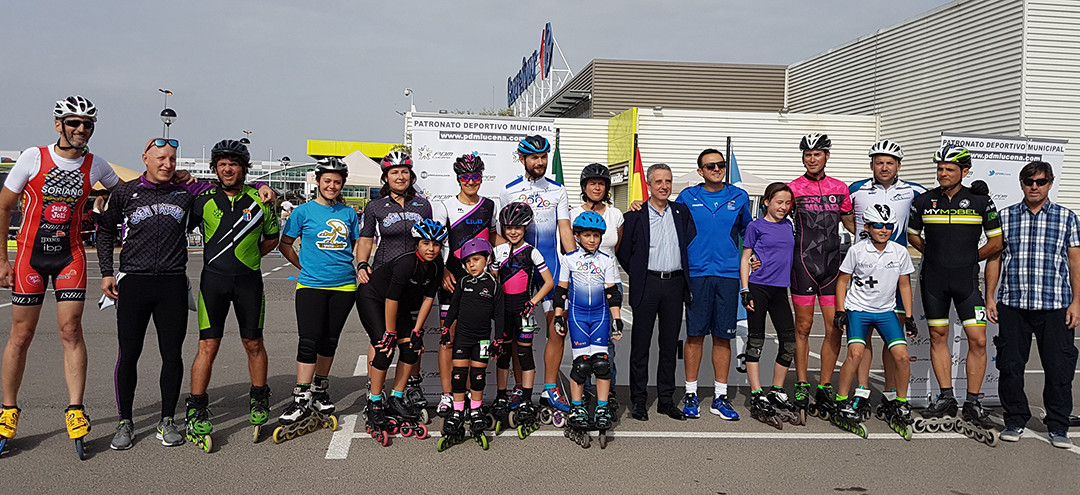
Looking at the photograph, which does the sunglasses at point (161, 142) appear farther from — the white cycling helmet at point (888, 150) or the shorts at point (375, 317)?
the white cycling helmet at point (888, 150)

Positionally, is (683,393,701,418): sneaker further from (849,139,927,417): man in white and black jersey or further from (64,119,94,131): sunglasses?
(64,119,94,131): sunglasses

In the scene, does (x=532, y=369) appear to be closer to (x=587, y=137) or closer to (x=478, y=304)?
(x=478, y=304)

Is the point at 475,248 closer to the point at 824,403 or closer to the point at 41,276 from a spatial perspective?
the point at 41,276

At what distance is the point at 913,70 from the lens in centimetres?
2506

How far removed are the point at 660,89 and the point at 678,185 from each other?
42.9ft

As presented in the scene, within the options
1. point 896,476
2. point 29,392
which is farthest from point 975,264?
point 29,392

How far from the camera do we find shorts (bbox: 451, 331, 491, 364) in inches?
220

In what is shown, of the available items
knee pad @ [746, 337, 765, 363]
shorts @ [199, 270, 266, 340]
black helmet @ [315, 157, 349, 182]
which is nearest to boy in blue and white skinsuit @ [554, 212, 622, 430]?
knee pad @ [746, 337, 765, 363]

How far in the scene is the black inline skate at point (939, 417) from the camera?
6.13 metres

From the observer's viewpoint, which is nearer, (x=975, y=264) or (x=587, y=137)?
(x=975, y=264)

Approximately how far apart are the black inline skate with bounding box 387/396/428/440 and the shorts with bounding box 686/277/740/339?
254cm

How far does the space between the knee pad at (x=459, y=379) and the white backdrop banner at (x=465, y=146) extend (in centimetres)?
256

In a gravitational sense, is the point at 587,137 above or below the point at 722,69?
below

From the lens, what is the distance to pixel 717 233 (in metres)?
6.47
